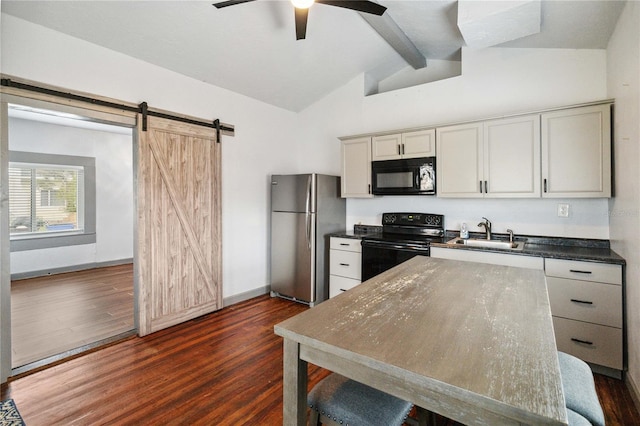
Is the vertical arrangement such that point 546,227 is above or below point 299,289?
above

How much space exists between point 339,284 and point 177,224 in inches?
78.0

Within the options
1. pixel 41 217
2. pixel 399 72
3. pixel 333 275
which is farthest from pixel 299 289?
pixel 41 217

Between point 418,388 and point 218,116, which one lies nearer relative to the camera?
point 418,388

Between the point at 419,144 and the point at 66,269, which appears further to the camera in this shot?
the point at 66,269

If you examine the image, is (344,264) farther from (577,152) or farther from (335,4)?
(335,4)

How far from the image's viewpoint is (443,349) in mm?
964

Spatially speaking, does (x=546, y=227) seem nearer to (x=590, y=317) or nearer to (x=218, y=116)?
(x=590, y=317)

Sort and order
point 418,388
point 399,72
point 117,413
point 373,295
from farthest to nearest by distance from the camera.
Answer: point 399,72 < point 117,413 < point 373,295 < point 418,388

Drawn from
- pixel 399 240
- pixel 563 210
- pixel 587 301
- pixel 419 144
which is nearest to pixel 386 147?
pixel 419 144

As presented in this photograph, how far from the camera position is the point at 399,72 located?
4.15 meters

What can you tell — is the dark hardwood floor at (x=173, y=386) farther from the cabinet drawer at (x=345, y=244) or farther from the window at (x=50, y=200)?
the window at (x=50, y=200)

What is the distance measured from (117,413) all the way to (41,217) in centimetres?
518

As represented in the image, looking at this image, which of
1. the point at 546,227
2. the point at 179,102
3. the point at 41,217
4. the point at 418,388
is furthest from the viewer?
the point at 41,217

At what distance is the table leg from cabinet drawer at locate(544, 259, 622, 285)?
237 cm
